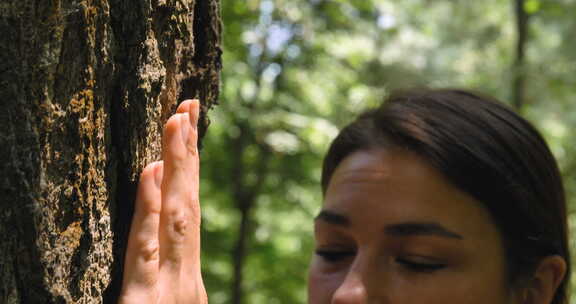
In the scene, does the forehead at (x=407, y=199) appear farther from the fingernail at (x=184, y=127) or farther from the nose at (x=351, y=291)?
the fingernail at (x=184, y=127)

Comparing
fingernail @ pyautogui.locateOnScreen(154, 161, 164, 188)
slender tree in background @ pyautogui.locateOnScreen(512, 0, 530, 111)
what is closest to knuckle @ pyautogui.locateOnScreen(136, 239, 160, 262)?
fingernail @ pyautogui.locateOnScreen(154, 161, 164, 188)

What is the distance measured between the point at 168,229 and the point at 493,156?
1086 mm

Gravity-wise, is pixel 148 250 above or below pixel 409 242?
above

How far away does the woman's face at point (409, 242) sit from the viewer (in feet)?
5.55

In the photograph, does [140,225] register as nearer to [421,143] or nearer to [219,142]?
[421,143]

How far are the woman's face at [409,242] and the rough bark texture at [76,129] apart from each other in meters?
0.66

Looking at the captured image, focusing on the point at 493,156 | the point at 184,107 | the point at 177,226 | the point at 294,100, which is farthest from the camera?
the point at 294,100

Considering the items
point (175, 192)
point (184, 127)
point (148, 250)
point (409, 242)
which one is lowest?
point (409, 242)

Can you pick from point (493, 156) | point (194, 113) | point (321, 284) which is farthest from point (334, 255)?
point (194, 113)

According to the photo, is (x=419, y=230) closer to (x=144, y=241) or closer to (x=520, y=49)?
(x=144, y=241)

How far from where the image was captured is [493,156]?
6.19ft

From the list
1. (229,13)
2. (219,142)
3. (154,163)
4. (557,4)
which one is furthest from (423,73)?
(154,163)

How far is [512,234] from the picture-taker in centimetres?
186

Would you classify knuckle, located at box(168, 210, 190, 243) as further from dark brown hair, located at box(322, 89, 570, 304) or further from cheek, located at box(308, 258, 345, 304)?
dark brown hair, located at box(322, 89, 570, 304)
